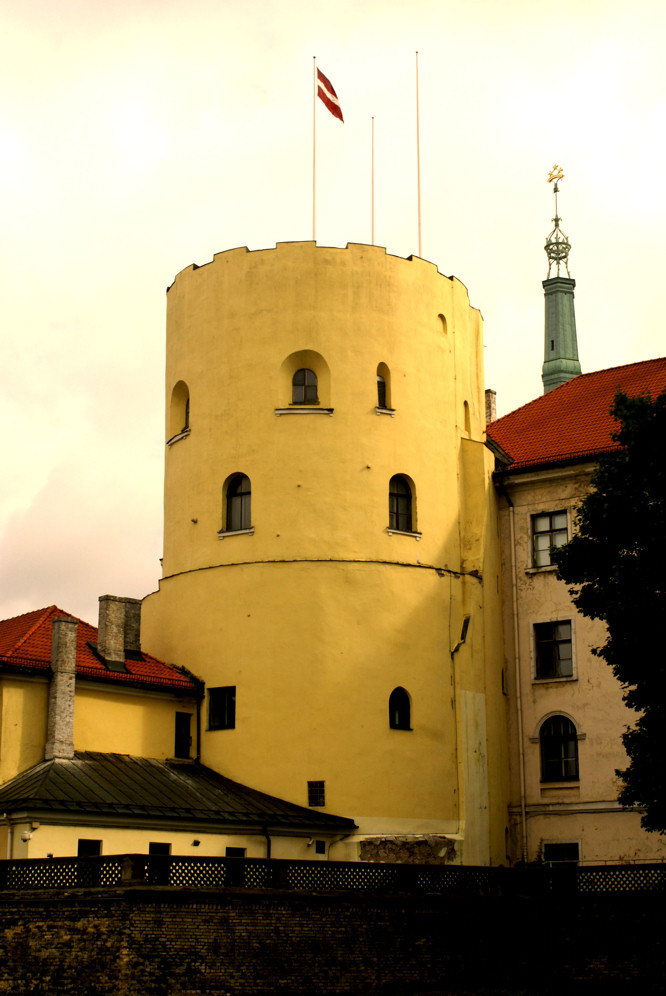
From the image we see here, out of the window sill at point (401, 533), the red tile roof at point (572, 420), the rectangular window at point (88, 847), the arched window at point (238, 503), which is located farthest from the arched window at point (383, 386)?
the rectangular window at point (88, 847)

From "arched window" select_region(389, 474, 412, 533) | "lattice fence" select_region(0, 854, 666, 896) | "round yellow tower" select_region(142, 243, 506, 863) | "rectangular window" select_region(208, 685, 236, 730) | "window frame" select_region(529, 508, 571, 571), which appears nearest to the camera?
"lattice fence" select_region(0, 854, 666, 896)

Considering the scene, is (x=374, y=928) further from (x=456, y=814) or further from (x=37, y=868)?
(x=456, y=814)

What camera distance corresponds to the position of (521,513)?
144 ft

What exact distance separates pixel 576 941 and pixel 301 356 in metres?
18.5

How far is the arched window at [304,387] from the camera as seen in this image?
41156mm

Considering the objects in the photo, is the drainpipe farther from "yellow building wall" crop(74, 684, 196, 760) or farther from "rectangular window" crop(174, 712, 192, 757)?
"rectangular window" crop(174, 712, 192, 757)

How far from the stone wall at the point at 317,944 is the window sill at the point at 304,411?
15247 mm

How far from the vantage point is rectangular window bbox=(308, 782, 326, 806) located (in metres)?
37.8

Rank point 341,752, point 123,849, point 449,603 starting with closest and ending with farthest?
point 123,849 → point 341,752 → point 449,603

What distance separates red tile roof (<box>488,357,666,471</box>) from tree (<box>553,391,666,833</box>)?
12592mm

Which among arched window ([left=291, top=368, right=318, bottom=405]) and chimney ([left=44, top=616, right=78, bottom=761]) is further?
arched window ([left=291, top=368, right=318, bottom=405])

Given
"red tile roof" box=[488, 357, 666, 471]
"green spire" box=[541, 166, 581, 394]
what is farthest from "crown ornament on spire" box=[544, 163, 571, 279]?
"red tile roof" box=[488, 357, 666, 471]

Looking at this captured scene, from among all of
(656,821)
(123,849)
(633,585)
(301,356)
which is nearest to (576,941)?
(656,821)

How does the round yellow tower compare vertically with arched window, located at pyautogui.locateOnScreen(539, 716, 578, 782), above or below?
above
